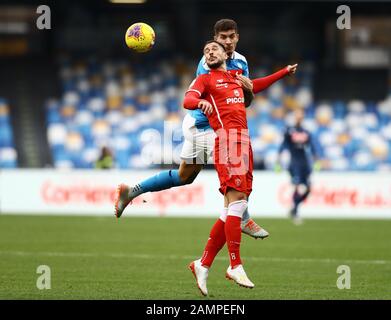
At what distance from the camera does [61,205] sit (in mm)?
22266

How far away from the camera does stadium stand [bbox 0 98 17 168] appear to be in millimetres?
28688

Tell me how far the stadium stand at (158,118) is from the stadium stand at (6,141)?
1.23 m

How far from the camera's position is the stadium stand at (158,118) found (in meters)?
29.2

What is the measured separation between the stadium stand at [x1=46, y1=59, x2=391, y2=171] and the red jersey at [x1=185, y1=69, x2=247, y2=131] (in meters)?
18.4

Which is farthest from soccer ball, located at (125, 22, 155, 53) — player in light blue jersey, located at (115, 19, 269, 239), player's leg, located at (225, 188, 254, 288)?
player's leg, located at (225, 188, 254, 288)

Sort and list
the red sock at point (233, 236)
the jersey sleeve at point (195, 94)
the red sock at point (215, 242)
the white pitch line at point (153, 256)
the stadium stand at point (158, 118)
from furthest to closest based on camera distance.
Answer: the stadium stand at point (158, 118) → the white pitch line at point (153, 256) → the red sock at point (215, 242) → the red sock at point (233, 236) → the jersey sleeve at point (195, 94)

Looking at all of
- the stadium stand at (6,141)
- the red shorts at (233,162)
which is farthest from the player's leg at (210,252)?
the stadium stand at (6,141)

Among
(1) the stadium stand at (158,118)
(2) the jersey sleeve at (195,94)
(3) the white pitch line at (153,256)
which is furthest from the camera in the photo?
(1) the stadium stand at (158,118)

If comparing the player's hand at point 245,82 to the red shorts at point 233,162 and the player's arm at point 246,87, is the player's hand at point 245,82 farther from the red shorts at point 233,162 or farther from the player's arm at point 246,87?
the red shorts at point 233,162

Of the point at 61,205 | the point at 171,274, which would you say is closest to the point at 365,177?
the point at 61,205

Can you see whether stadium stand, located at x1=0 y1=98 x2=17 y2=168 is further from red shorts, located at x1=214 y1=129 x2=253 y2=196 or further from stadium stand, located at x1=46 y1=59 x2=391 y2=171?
red shorts, located at x1=214 y1=129 x2=253 y2=196

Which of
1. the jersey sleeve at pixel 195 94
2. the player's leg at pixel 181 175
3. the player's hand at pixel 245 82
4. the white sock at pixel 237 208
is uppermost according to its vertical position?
the player's hand at pixel 245 82

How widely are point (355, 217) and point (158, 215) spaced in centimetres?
464

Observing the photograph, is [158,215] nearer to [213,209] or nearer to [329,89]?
[213,209]
